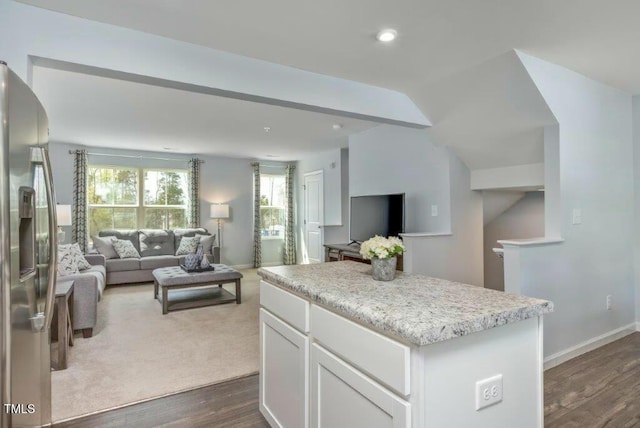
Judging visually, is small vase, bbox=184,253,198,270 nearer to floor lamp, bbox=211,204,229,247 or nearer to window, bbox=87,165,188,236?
floor lamp, bbox=211,204,229,247

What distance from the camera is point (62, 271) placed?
146 inches

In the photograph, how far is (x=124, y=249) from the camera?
6.17 metres

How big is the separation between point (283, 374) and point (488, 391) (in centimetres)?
103

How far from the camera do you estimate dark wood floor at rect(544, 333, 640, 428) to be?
2.11m

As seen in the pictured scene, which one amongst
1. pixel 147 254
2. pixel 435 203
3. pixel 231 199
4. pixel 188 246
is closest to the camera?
pixel 435 203

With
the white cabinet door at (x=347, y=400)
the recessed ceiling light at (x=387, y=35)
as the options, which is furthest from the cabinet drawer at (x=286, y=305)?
the recessed ceiling light at (x=387, y=35)

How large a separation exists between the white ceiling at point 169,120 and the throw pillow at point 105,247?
5.56 feet

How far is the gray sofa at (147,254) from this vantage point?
233 inches

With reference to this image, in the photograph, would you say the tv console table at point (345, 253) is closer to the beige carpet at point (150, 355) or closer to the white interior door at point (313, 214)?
the beige carpet at point (150, 355)

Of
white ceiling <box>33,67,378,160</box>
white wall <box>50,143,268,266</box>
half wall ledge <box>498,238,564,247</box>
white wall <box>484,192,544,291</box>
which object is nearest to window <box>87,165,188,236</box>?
white wall <box>50,143,268,266</box>

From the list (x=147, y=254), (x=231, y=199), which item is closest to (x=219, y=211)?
(x=231, y=199)

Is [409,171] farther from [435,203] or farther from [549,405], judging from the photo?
[549,405]

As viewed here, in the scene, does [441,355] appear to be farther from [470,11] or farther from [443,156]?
[443,156]

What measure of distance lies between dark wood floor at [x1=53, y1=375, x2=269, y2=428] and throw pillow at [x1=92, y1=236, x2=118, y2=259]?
4527mm
